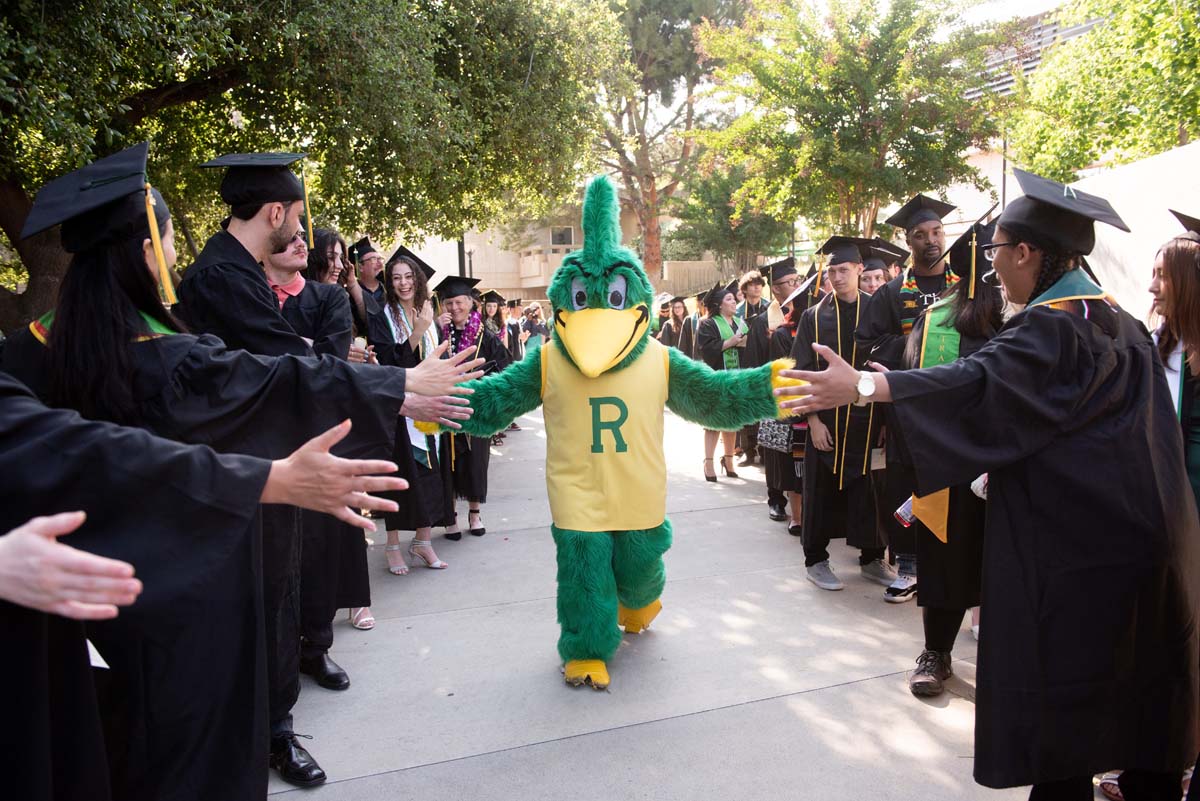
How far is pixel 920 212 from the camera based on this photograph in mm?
5328

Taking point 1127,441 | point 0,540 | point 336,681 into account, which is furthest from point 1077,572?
point 336,681

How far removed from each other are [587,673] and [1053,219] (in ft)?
9.33

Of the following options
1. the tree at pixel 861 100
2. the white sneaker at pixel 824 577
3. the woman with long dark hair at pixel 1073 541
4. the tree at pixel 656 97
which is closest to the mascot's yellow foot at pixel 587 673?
the woman with long dark hair at pixel 1073 541

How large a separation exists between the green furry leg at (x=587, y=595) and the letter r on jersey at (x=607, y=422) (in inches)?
17.3

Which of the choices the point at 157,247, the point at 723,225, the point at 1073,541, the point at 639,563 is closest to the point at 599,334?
the point at 639,563

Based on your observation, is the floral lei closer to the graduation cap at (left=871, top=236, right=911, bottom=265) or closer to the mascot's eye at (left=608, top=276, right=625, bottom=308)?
the mascot's eye at (left=608, top=276, right=625, bottom=308)

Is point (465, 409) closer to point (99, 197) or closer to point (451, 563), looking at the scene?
point (99, 197)

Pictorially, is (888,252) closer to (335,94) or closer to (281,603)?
(335,94)

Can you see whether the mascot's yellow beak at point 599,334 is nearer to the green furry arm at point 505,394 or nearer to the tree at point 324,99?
the green furry arm at point 505,394

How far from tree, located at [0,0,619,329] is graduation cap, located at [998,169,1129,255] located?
17.9 ft

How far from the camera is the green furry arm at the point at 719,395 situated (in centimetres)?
396

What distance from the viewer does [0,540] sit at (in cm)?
138

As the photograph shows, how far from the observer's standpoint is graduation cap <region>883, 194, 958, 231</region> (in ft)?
17.3

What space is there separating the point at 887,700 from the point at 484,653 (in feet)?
6.96
